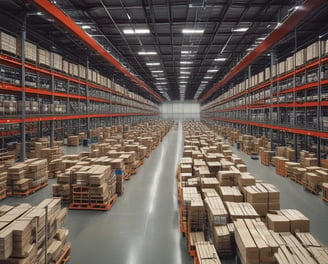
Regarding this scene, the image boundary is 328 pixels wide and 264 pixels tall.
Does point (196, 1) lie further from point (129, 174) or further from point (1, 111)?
point (1, 111)

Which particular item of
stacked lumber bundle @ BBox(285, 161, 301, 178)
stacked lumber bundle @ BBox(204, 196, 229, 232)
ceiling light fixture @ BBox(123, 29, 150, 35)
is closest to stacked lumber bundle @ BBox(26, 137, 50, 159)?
ceiling light fixture @ BBox(123, 29, 150, 35)

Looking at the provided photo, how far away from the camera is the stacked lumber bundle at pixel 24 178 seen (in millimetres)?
7109

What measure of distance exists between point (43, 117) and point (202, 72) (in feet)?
70.2

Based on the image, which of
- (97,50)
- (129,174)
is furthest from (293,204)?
(97,50)

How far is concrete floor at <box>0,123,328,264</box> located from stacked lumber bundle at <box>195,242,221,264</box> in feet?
1.71

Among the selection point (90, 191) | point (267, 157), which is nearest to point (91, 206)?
point (90, 191)

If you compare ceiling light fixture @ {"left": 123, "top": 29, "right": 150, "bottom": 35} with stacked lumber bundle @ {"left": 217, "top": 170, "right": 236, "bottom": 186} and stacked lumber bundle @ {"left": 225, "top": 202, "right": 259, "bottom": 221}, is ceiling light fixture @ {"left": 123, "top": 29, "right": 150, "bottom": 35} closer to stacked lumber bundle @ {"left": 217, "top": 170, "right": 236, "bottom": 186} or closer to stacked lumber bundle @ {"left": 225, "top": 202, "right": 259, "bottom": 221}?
stacked lumber bundle @ {"left": 217, "top": 170, "right": 236, "bottom": 186}

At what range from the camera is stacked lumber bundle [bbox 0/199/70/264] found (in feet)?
10.2

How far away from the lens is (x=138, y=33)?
15586mm

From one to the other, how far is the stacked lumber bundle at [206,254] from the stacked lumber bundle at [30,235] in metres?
2.28

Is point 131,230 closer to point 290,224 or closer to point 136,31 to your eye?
point 290,224

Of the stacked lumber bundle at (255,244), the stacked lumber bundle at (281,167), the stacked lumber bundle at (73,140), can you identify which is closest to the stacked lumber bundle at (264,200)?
the stacked lumber bundle at (255,244)

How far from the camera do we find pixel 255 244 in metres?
3.51

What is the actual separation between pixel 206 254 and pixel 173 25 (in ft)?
45.4
